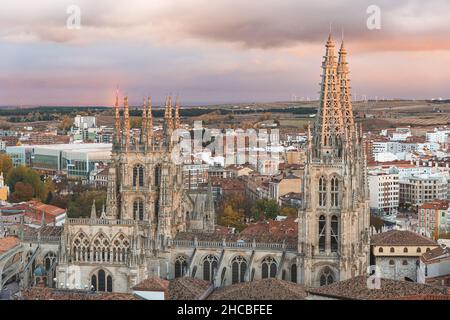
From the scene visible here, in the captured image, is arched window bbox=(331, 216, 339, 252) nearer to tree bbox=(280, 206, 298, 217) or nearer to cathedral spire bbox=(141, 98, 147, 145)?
cathedral spire bbox=(141, 98, 147, 145)

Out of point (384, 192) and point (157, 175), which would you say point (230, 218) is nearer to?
point (157, 175)

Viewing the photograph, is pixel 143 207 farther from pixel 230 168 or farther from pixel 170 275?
pixel 230 168

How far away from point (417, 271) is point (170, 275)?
1559 centimetres

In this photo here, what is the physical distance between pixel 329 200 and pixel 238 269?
21.2ft

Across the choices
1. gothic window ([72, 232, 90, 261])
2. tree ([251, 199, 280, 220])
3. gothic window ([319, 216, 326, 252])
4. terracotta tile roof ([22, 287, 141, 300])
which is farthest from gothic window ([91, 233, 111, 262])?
tree ([251, 199, 280, 220])

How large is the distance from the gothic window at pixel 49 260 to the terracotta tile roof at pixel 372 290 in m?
18.0

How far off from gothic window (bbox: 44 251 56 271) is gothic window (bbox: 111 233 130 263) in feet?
14.3

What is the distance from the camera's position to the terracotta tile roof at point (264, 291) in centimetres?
4031

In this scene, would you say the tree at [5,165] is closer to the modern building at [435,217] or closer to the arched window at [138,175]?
the modern building at [435,217]

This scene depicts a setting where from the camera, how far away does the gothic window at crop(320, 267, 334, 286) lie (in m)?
47.5

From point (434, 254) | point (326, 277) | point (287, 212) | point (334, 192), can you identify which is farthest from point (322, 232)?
point (287, 212)

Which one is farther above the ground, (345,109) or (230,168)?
(345,109)
